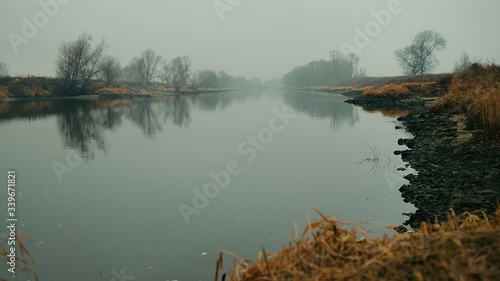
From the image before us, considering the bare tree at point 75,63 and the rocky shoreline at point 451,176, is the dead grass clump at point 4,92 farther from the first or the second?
the rocky shoreline at point 451,176

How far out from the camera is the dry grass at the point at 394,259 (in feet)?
5.63

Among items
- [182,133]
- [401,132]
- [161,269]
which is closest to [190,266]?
[161,269]

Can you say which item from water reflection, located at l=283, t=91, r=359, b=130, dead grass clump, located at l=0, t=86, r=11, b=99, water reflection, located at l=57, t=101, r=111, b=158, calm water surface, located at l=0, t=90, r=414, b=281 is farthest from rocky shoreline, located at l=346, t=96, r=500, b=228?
dead grass clump, located at l=0, t=86, r=11, b=99

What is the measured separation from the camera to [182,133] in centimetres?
1839

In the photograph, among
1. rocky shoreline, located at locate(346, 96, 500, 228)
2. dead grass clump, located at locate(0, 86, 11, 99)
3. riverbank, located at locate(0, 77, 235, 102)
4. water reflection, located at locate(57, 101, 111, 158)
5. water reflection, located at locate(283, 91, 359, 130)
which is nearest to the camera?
rocky shoreline, located at locate(346, 96, 500, 228)

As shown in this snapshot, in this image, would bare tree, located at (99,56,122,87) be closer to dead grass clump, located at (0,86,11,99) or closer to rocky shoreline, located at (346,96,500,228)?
dead grass clump, located at (0,86,11,99)

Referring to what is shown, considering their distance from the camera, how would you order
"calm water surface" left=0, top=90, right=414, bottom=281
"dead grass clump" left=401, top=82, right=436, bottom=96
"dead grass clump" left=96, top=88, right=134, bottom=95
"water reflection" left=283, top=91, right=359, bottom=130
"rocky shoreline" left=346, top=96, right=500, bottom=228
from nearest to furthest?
"calm water surface" left=0, top=90, right=414, bottom=281
"rocky shoreline" left=346, top=96, right=500, bottom=228
"water reflection" left=283, top=91, right=359, bottom=130
"dead grass clump" left=401, top=82, right=436, bottom=96
"dead grass clump" left=96, top=88, right=134, bottom=95

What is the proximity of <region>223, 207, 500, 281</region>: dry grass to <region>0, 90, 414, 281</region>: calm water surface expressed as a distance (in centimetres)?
271

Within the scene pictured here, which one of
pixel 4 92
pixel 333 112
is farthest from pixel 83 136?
pixel 4 92

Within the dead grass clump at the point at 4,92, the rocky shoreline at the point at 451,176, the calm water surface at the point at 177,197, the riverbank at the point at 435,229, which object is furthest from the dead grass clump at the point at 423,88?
the dead grass clump at the point at 4,92

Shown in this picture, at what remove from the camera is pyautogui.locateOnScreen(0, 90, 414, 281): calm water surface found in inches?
206

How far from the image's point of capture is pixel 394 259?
1886mm

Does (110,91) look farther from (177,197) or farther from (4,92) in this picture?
(177,197)

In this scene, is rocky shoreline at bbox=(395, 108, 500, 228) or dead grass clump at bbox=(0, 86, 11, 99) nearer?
rocky shoreline at bbox=(395, 108, 500, 228)
